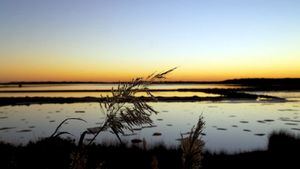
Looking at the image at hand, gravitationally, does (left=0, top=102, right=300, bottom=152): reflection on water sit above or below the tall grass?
below

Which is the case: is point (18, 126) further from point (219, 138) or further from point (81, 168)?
point (81, 168)

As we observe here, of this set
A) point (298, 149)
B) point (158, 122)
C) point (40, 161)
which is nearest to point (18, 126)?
point (158, 122)

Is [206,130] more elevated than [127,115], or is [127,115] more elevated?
[127,115]

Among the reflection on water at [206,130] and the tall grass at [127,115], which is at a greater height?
the tall grass at [127,115]

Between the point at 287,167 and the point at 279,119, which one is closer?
the point at 287,167

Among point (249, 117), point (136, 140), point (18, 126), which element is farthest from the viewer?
point (249, 117)

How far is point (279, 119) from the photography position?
3803cm

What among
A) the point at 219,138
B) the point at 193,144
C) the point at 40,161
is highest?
the point at 193,144

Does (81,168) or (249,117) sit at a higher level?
(81,168)

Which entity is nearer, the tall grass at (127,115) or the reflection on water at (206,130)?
the tall grass at (127,115)

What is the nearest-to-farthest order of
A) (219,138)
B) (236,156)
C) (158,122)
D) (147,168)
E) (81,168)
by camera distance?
(81,168) < (147,168) < (236,156) < (219,138) < (158,122)

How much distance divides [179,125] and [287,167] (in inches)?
675

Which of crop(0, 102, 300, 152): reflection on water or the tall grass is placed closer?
the tall grass

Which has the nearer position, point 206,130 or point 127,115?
point 127,115
